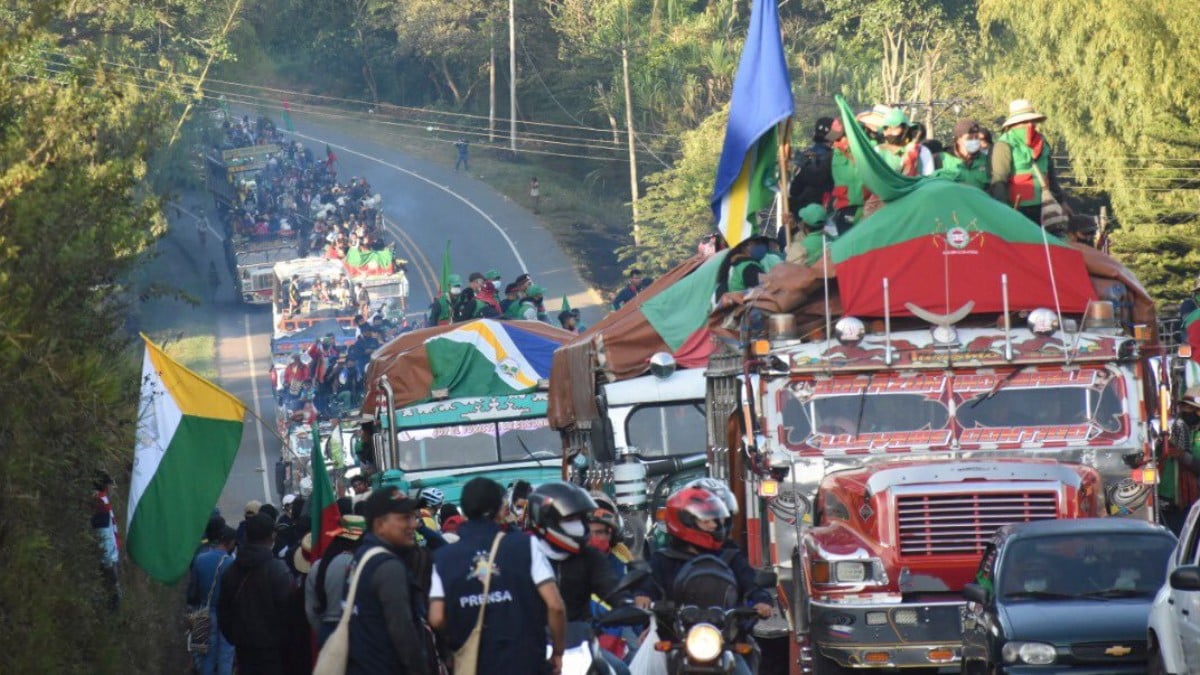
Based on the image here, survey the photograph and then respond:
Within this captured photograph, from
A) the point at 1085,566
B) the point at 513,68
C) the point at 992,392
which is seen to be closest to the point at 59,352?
the point at 1085,566

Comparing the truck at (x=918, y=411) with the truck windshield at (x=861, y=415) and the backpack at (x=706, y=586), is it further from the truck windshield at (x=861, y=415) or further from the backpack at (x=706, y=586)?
the backpack at (x=706, y=586)

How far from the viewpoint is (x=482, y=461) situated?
24.7 meters

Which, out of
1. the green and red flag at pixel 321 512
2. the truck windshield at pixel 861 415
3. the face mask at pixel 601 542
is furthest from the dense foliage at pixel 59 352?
the truck windshield at pixel 861 415

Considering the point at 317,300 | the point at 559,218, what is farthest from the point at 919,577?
the point at 559,218

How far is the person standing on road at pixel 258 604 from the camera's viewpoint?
13.2 meters

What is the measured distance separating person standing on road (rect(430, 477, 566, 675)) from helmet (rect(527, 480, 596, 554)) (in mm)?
587

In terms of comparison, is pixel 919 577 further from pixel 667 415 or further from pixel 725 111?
pixel 725 111

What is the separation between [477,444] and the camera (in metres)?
24.8

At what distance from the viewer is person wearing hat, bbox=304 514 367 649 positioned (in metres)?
11.4

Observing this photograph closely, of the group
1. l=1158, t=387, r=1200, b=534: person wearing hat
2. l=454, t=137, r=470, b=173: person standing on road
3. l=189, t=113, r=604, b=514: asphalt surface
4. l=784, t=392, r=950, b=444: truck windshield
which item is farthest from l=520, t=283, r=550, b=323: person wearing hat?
l=454, t=137, r=470, b=173: person standing on road

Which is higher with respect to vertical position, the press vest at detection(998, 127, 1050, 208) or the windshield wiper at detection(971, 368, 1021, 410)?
the press vest at detection(998, 127, 1050, 208)

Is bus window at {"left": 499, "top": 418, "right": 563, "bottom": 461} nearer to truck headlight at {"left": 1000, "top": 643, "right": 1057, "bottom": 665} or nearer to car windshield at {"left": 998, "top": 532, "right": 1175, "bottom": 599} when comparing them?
car windshield at {"left": 998, "top": 532, "right": 1175, "bottom": 599}

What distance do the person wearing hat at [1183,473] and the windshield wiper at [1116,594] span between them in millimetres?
4199

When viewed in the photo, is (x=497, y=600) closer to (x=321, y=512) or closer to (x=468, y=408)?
(x=321, y=512)
